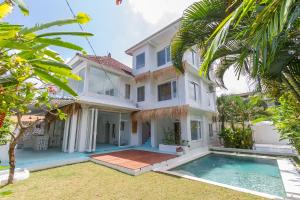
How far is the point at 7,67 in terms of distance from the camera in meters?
1.07

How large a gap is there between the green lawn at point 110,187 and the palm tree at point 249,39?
16.6 ft

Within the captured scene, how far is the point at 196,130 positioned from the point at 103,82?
12.1m

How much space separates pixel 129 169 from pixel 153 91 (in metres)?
11.8

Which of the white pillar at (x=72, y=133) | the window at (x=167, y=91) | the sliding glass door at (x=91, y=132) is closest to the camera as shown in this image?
the white pillar at (x=72, y=133)

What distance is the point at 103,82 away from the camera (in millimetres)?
17891

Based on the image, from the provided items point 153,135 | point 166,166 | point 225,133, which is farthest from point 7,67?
point 225,133

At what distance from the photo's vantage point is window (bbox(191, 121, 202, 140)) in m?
17.7

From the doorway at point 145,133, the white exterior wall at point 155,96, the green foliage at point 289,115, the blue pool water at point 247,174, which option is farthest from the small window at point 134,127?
the green foliage at point 289,115

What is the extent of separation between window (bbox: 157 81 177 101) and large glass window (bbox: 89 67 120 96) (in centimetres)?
528

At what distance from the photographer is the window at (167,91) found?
18.2 m

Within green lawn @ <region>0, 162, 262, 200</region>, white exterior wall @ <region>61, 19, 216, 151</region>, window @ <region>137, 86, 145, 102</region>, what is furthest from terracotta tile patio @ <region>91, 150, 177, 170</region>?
window @ <region>137, 86, 145, 102</region>

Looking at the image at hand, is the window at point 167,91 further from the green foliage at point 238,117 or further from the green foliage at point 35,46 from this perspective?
the green foliage at point 35,46

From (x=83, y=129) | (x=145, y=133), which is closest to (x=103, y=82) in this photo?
(x=83, y=129)

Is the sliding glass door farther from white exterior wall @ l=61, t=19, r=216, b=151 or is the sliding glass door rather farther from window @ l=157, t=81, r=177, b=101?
window @ l=157, t=81, r=177, b=101
